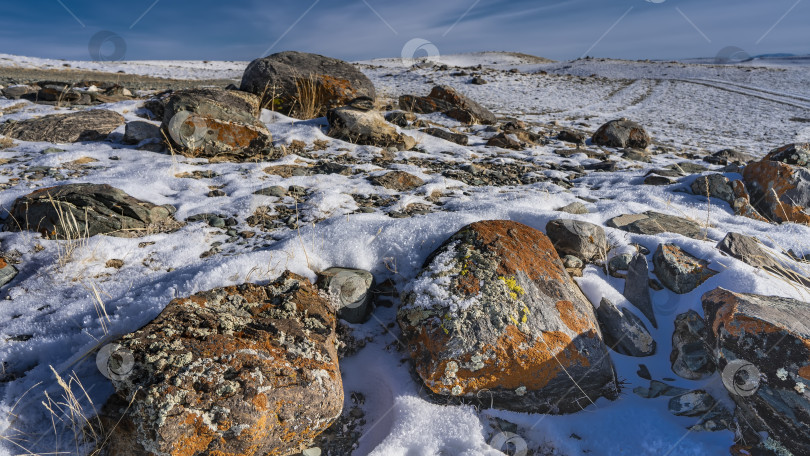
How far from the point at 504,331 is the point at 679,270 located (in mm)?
A: 1613

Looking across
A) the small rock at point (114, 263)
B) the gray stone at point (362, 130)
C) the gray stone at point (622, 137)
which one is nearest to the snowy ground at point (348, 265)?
the small rock at point (114, 263)

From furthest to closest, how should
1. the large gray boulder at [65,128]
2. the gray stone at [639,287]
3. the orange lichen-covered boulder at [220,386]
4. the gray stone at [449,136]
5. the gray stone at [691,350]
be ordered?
the gray stone at [449,136], the large gray boulder at [65,128], the gray stone at [639,287], the gray stone at [691,350], the orange lichen-covered boulder at [220,386]

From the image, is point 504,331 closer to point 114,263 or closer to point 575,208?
point 575,208

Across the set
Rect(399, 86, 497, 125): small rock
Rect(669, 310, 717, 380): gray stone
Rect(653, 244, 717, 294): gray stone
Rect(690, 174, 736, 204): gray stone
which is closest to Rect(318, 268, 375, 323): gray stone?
Rect(669, 310, 717, 380): gray stone

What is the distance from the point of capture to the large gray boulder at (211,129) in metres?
5.20

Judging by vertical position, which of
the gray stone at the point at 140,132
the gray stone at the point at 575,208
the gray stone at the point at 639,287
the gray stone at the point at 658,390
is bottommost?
the gray stone at the point at 658,390

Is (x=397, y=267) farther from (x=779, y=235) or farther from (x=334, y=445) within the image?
(x=779, y=235)

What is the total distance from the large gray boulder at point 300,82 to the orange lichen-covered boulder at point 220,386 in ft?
18.4

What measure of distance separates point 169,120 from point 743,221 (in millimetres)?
6691

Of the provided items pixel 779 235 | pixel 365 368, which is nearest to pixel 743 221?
pixel 779 235

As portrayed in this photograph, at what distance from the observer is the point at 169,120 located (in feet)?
17.1

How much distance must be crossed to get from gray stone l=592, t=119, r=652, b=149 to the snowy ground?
1.24 m

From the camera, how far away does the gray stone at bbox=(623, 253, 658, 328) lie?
2.95 m

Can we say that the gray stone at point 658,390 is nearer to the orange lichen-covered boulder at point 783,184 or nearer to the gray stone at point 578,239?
the gray stone at point 578,239
